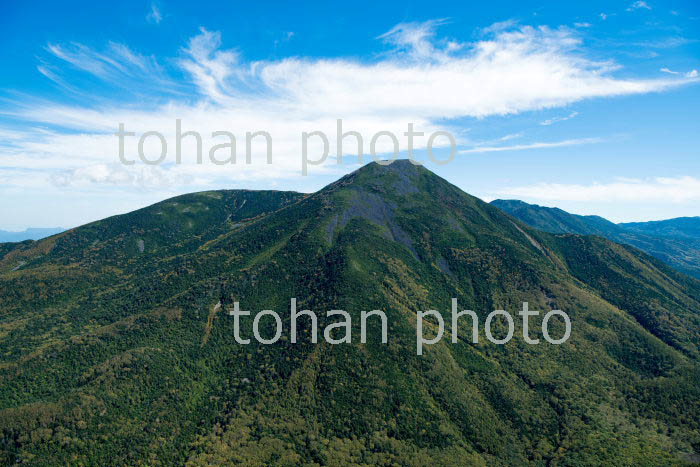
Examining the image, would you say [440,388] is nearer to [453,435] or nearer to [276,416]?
[453,435]

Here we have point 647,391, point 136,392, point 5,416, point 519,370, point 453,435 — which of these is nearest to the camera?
point 5,416

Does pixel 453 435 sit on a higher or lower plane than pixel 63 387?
lower

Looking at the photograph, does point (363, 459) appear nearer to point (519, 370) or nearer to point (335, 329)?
point (335, 329)

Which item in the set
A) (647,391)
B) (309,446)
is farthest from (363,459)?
(647,391)

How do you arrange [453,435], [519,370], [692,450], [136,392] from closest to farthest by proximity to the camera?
[692,450], [453,435], [136,392], [519,370]

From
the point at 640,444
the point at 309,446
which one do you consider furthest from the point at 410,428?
the point at 640,444

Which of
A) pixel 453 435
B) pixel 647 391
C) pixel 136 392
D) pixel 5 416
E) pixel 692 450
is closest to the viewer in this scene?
pixel 5 416

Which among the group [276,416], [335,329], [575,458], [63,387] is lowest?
[575,458]

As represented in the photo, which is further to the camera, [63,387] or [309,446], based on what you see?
[63,387]

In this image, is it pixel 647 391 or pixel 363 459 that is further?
pixel 647 391
